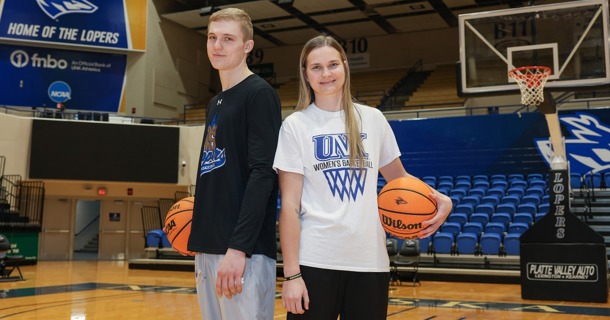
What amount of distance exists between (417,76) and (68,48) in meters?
11.2

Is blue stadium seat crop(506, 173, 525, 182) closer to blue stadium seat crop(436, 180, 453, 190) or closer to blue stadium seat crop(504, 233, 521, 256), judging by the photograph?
blue stadium seat crop(436, 180, 453, 190)

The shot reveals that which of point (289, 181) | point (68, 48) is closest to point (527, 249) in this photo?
point (289, 181)

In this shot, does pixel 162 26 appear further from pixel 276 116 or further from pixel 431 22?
pixel 276 116

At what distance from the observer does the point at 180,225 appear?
246cm

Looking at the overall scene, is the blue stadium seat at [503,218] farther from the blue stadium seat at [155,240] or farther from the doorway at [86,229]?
Answer: the doorway at [86,229]

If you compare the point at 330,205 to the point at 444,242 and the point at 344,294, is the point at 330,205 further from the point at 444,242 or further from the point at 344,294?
the point at 444,242

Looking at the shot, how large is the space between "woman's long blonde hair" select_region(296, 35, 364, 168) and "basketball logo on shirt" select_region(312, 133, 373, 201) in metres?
0.02

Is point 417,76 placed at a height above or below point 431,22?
below

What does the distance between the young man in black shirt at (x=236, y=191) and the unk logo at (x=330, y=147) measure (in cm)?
15

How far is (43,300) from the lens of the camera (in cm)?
716

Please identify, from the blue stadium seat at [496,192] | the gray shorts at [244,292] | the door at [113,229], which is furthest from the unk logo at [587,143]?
the gray shorts at [244,292]

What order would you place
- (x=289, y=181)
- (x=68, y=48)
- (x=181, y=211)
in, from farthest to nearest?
(x=68, y=48)
(x=181, y=211)
(x=289, y=181)

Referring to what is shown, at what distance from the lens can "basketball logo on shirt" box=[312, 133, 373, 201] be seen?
6.46 ft


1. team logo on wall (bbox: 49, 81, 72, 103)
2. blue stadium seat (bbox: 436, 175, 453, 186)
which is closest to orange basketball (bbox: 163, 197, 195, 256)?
blue stadium seat (bbox: 436, 175, 453, 186)
